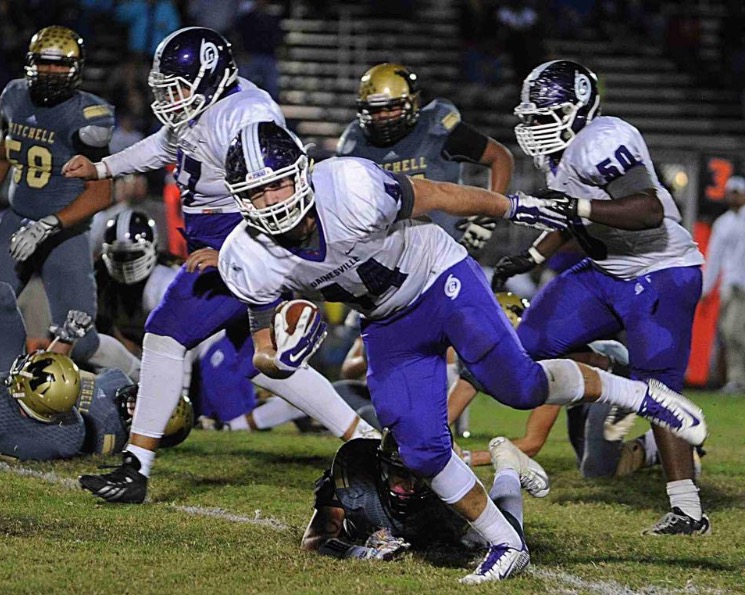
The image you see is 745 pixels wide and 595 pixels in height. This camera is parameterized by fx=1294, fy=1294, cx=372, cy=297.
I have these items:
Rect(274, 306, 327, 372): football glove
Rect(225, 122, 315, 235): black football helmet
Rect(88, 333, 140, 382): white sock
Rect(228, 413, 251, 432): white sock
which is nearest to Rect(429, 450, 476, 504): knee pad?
Rect(274, 306, 327, 372): football glove

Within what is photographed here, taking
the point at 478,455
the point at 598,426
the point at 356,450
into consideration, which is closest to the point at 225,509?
the point at 356,450

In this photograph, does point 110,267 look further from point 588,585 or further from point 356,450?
point 588,585

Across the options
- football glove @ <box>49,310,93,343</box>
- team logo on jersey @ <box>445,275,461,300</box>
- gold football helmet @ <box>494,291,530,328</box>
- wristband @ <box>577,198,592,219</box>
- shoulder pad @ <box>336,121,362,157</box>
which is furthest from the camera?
shoulder pad @ <box>336,121,362,157</box>

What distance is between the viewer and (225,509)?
15.3ft

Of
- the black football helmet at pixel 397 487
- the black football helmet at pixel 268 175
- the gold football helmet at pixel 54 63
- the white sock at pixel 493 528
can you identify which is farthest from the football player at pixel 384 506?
the gold football helmet at pixel 54 63

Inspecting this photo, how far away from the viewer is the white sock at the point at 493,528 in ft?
12.1

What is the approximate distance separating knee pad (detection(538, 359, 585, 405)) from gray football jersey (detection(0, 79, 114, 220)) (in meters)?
2.85

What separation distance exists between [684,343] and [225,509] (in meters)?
1.74

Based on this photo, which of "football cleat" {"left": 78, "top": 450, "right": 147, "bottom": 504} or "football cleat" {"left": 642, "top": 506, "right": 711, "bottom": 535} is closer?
"football cleat" {"left": 642, "top": 506, "right": 711, "bottom": 535}

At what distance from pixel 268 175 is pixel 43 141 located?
9.13ft

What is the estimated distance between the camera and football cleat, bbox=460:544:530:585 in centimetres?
358

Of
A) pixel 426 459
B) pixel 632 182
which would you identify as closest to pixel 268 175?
pixel 426 459

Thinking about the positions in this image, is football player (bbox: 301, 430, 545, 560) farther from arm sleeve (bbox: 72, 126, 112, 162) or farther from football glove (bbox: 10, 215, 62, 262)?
arm sleeve (bbox: 72, 126, 112, 162)

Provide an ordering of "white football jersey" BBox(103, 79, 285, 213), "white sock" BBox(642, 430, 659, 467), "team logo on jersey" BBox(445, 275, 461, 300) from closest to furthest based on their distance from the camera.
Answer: "team logo on jersey" BBox(445, 275, 461, 300) < "white football jersey" BBox(103, 79, 285, 213) < "white sock" BBox(642, 430, 659, 467)
